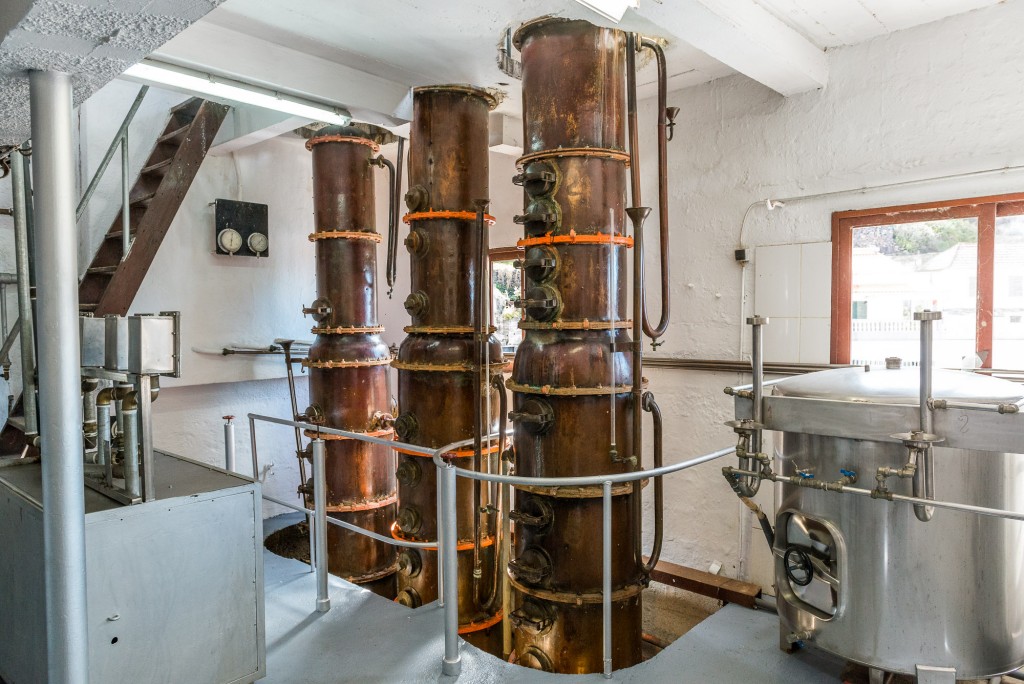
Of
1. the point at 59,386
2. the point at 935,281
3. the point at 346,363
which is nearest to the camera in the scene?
the point at 59,386

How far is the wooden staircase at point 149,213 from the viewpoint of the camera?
13.8 ft

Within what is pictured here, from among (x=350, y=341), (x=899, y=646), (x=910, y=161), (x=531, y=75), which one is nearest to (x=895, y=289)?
(x=910, y=161)

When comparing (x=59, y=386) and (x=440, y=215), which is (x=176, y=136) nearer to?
(x=440, y=215)

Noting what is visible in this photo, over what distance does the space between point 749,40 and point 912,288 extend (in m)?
1.66

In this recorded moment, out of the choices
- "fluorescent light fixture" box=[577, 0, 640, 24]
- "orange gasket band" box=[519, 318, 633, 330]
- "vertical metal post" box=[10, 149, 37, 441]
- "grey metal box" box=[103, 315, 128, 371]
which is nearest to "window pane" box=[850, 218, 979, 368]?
"orange gasket band" box=[519, 318, 633, 330]

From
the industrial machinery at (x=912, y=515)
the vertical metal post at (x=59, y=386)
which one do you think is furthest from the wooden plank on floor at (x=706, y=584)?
the vertical metal post at (x=59, y=386)

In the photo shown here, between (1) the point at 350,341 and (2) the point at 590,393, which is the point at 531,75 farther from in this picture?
(1) the point at 350,341

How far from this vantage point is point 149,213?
4.38 meters

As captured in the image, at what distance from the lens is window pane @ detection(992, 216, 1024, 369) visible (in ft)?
10.9

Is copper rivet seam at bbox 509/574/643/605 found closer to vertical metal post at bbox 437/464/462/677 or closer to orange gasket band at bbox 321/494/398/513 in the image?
vertical metal post at bbox 437/464/462/677

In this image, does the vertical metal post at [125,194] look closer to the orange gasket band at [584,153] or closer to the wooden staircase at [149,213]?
the wooden staircase at [149,213]

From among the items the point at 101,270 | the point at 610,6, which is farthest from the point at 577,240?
the point at 101,270

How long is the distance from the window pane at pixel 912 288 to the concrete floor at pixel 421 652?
5.60 feet

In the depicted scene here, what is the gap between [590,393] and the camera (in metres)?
3.12
